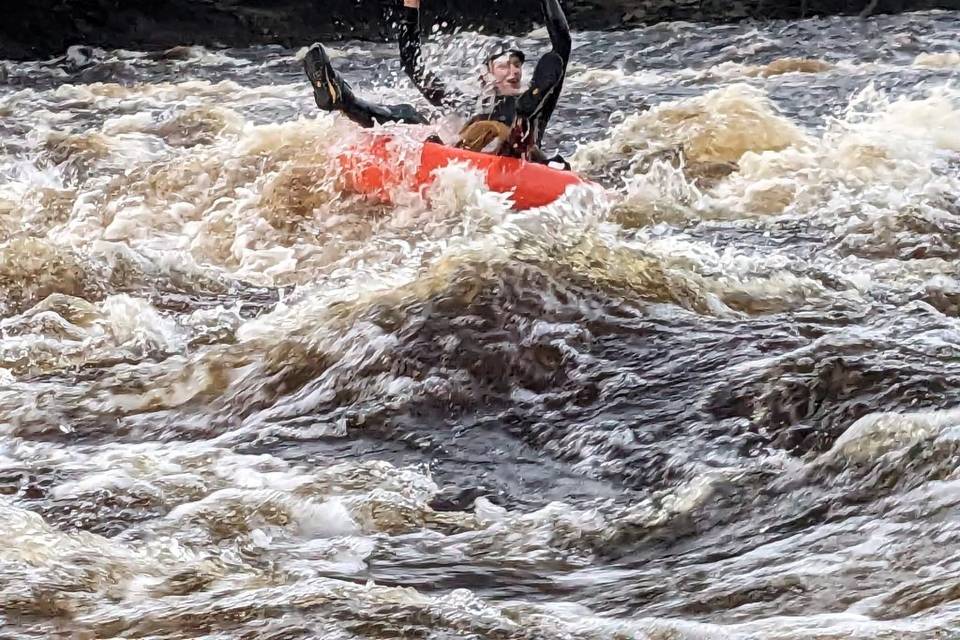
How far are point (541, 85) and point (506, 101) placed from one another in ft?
0.92

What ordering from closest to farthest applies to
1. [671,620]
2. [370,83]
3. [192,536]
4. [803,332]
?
[671,620] < [192,536] < [803,332] < [370,83]

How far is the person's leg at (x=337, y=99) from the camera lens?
621cm

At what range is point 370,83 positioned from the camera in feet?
34.4

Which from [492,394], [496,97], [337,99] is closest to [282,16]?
[337,99]

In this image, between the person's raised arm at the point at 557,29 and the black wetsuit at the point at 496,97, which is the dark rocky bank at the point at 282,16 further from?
the person's raised arm at the point at 557,29

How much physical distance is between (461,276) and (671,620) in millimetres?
2205

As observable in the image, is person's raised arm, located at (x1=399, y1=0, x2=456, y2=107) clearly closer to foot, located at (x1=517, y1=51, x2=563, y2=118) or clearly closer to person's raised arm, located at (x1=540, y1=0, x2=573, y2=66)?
person's raised arm, located at (x1=540, y1=0, x2=573, y2=66)

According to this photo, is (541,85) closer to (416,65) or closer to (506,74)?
(506,74)

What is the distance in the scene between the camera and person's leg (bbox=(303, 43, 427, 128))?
621 centimetres

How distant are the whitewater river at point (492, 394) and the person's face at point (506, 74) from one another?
621 mm

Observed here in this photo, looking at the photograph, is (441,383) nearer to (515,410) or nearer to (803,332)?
(515,410)

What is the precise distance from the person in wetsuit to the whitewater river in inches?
10.6

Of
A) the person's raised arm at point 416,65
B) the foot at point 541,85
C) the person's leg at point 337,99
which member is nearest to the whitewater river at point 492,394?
the person's leg at point 337,99

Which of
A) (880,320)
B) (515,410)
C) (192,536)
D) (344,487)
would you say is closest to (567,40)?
(880,320)
